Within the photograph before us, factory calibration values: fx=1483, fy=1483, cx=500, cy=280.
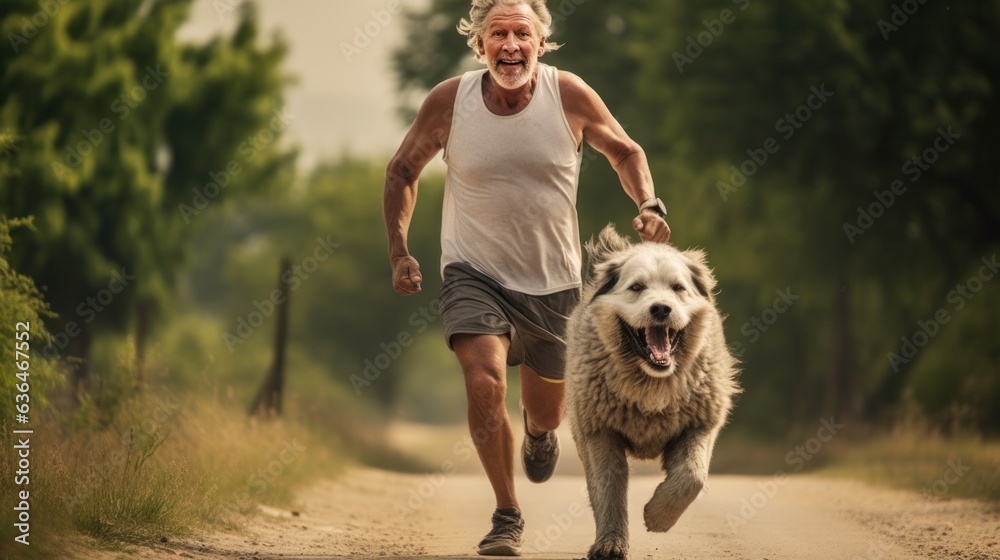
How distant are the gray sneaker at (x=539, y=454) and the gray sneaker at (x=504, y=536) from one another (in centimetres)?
110

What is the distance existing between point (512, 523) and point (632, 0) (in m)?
26.3

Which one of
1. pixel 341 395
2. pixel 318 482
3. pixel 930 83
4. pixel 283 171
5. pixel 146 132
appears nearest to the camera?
pixel 318 482

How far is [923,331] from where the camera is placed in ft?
77.6

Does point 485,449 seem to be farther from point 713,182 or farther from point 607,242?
point 713,182

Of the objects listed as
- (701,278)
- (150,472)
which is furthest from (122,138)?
(701,278)

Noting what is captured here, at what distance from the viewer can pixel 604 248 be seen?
29.1 feet

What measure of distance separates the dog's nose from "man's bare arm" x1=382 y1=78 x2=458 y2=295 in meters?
1.51

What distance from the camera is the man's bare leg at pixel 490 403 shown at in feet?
26.7

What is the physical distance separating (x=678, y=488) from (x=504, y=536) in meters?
1.23

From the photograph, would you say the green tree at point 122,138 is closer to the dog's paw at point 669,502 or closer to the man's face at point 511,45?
the man's face at point 511,45

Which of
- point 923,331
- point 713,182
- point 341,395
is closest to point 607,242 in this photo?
point 923,331

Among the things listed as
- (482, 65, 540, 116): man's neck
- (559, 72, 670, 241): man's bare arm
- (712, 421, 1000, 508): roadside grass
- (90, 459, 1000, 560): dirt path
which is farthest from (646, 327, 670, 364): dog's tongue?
(712, 421, 1000, 508): roadside grass

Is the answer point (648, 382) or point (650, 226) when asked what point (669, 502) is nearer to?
point (648, 382)

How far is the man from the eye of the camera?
27.2ft
